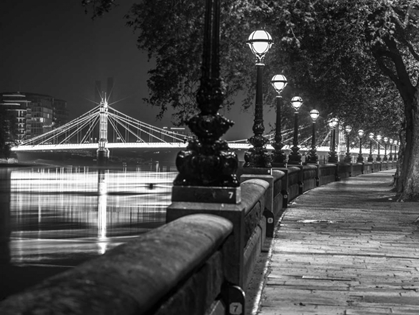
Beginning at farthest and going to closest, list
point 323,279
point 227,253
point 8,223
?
point 8,223 → point 323,279 → point 227,253

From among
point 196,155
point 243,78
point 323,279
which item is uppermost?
point 243,78

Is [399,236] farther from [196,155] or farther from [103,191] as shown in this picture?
Result: [103,191]

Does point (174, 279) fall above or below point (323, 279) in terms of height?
above

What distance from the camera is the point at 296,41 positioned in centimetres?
2120

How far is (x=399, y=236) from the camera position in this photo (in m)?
15.3

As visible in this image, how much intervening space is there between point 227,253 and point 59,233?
36.8 metres

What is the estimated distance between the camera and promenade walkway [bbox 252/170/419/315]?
344 inches

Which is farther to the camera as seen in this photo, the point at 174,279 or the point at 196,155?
the point at 196,155

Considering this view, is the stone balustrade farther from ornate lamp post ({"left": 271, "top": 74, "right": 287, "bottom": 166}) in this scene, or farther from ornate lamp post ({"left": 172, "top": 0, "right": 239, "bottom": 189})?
ornate lamp post ({"left": 271, "top": 74, "right": 287, "bottom": 166})

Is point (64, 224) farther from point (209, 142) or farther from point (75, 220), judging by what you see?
point (209, 142)

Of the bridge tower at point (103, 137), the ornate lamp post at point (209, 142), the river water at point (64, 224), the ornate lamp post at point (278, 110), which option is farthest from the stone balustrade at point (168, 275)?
the bridge tower at point (103, 137)

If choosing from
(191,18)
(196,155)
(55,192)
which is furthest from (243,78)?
(55,192)

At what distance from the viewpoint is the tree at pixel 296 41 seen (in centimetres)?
2267

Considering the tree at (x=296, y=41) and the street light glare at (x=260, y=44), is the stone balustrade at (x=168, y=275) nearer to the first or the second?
the street light glare at (x=260, y=44)
